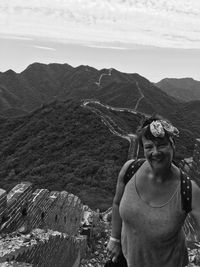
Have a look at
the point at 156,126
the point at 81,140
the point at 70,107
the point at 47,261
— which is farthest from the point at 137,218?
the point at 70,107

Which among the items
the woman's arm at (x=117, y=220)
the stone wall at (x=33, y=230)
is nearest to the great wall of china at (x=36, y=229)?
the stone wall at (x=33, y=230)

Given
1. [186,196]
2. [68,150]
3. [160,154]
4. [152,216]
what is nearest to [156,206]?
Result: [152,216]

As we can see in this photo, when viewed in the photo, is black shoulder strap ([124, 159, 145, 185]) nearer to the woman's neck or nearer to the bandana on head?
the woman's neck

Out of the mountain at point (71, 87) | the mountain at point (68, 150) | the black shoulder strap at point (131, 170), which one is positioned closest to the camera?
the black shoulder strap at point (131, 170)

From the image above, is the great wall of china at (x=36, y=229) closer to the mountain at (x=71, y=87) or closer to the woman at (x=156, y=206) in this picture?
the woman at (x=156, y=206)

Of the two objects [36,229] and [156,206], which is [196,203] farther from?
[36,229]

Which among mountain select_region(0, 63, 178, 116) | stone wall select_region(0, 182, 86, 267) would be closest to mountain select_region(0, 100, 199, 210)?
stone wall select_region(0, 182, 86, 267)
